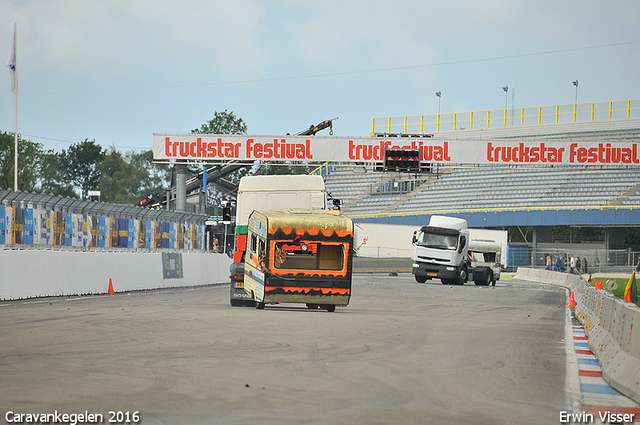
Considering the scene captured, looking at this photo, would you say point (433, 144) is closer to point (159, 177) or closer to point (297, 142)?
point (297, 142)

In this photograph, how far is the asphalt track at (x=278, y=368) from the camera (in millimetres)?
6656

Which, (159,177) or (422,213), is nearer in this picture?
(422,213)

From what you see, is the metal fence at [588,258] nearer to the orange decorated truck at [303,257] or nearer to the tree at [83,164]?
the orange decorated truck at [303,257]

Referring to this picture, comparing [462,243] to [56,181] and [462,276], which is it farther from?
[56,181]

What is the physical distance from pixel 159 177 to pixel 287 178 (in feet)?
373

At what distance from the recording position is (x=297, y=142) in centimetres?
4581

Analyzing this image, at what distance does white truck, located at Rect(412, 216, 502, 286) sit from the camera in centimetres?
4031

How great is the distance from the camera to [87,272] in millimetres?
23484

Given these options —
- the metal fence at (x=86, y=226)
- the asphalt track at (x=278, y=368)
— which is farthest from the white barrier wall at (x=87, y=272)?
the asphalt track at (x=278, y=368)

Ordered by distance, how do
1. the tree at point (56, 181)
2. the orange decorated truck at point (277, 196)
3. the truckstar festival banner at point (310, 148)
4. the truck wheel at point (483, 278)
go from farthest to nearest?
the tree at point (56, 181), the truckstar festival banner at point (310, 148), the truck wheel at point (483, 278), the orange decorated truck at point (277, 196)

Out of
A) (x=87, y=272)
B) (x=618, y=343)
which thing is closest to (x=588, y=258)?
(x=87, y=272)

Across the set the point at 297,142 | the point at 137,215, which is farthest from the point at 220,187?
the point at 137,215

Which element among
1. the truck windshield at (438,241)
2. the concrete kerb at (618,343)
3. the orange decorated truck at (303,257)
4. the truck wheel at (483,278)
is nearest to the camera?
the concrete kerb at (618,343)

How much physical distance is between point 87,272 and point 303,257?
8.51m
